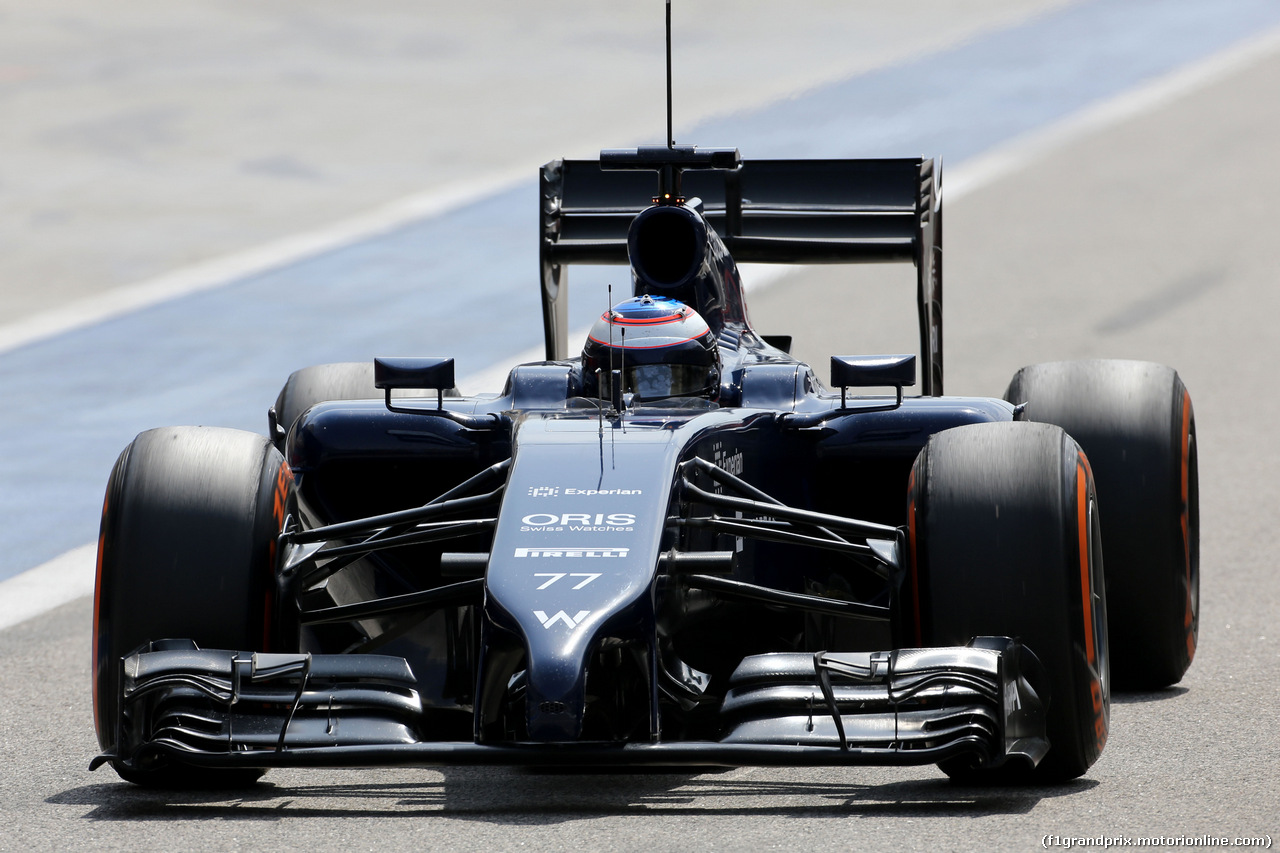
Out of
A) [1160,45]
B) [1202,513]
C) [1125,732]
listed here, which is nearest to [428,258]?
[1202,513]

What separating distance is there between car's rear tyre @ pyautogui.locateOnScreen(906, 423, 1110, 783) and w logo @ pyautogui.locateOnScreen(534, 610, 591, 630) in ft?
3.67

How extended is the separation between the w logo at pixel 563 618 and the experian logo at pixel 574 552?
254mm

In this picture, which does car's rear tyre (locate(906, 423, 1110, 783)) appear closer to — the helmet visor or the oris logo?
the oris logo

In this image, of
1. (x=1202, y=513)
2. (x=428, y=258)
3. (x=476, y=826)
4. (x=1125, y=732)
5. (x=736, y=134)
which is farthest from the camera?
(x=736, y=134)

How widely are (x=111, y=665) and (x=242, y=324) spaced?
37.1 feet

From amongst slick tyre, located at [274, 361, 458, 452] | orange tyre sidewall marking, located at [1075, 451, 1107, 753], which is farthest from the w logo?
slick tyre, located at [274, 361, 458, 452]

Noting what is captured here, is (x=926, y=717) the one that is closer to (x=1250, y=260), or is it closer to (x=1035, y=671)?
(x=1035, y=671)

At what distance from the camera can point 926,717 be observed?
563 cm

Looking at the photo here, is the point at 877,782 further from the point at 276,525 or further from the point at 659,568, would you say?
the point at 276,525

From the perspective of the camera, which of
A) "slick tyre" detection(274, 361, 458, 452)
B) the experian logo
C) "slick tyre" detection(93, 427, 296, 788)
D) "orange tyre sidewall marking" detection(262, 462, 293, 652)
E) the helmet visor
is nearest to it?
the experian logo

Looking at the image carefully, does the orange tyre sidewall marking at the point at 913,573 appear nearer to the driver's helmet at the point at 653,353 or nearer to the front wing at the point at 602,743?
the front wing at the point at 602,743

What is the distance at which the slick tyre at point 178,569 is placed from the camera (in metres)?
6.11

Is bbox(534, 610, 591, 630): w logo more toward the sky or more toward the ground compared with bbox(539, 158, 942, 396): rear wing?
more toward the ground

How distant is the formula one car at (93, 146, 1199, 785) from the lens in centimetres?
564
